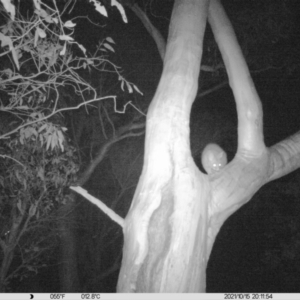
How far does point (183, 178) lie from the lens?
2.06m

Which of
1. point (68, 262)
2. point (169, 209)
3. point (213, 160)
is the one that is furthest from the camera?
point (68, 262)

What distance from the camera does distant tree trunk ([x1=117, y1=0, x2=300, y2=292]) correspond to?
1942 mm

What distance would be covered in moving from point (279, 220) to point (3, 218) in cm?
873

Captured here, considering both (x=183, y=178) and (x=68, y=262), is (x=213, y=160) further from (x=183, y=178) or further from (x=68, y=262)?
(x=68, y=262)

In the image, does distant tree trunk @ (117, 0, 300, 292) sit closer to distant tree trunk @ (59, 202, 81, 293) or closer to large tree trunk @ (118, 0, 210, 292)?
large tree trunk @ (118, 0, 210, 292)

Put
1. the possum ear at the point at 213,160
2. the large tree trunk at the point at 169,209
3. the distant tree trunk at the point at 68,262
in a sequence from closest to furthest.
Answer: the large tree trunk at the point at 169,209 → the possum ear at the point at 213,160 → the distant tree trunk at the point at 68,262

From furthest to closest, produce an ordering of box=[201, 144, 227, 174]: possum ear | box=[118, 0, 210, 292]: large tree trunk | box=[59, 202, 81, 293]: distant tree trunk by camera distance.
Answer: box=[59, 202, 81, 293]: distant tree trunk < box=[201, 144, 227, 174]: possum ear < box=[118, 0, 210, 292]: large tree trunk

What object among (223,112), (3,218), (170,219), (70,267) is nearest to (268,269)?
(223,112)

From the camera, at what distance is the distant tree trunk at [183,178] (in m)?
1.94

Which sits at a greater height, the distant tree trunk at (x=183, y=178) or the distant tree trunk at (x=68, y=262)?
the distant tree trunk at (x=183, y=178)

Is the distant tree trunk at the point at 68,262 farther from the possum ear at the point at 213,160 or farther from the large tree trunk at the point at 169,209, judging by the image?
the large tree trunk at the point at 169,209

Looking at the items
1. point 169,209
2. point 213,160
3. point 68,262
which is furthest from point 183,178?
point 68,262

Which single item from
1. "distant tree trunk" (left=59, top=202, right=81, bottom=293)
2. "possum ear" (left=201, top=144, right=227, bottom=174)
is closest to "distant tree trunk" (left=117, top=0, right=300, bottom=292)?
"possum ear" (left=201, top=144, right=227, bottom=174)

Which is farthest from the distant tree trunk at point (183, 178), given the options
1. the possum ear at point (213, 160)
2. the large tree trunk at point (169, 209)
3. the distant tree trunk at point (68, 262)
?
the distant tree trunk at point (68, 262)
